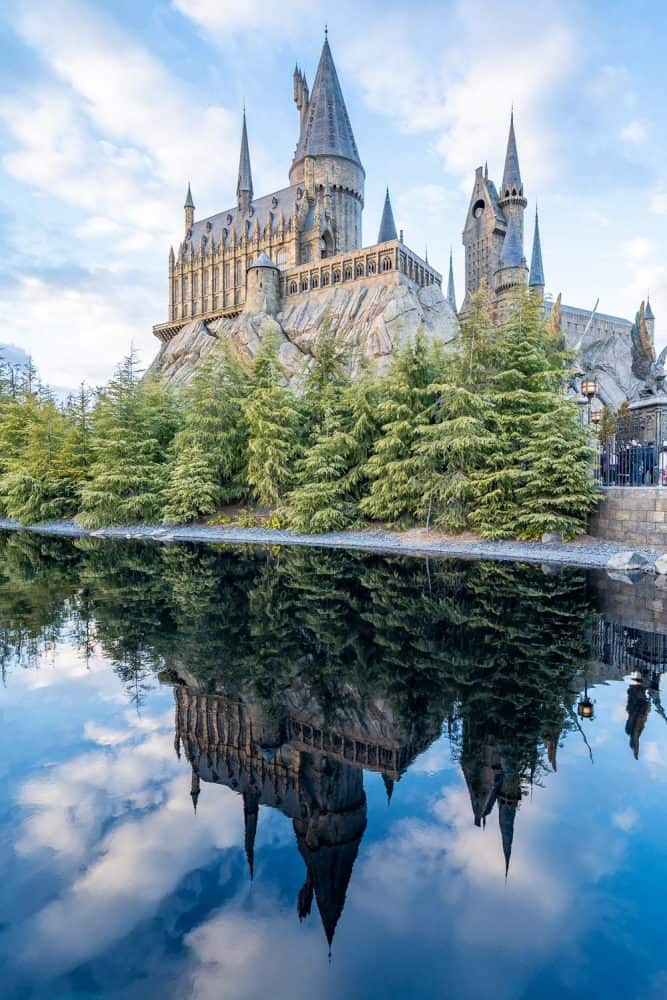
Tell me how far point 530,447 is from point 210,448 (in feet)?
41.8

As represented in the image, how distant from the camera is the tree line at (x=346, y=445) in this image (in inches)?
586

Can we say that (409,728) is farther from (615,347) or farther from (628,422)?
(615,347)

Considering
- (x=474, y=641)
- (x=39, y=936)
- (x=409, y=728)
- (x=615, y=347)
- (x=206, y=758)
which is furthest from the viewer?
(x=615, y=347)

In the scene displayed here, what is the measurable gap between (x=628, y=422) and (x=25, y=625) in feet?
53.9

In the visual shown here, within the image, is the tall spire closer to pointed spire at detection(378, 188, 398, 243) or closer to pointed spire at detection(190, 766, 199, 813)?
pointed spire at detection(378, 188, 398, 243)

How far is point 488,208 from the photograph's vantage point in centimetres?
6662

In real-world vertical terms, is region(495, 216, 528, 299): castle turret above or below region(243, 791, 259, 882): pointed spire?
above

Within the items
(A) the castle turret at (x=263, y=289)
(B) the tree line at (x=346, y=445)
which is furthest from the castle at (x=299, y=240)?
(B) the tree line at (x=346, y=445)

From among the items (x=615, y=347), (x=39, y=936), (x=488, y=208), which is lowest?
(x=39, y=936)

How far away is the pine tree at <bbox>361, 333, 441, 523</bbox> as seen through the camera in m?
17.0

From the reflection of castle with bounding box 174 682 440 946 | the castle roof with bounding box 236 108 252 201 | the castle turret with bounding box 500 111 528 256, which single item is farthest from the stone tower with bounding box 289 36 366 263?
the reflection of castle with bounding box 174 682 440 946

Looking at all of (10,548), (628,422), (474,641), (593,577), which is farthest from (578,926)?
(10,548)

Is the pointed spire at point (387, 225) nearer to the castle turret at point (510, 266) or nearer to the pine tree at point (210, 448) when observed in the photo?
the castle turret at point (510, 266)

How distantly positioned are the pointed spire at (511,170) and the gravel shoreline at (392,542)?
6018 cm
